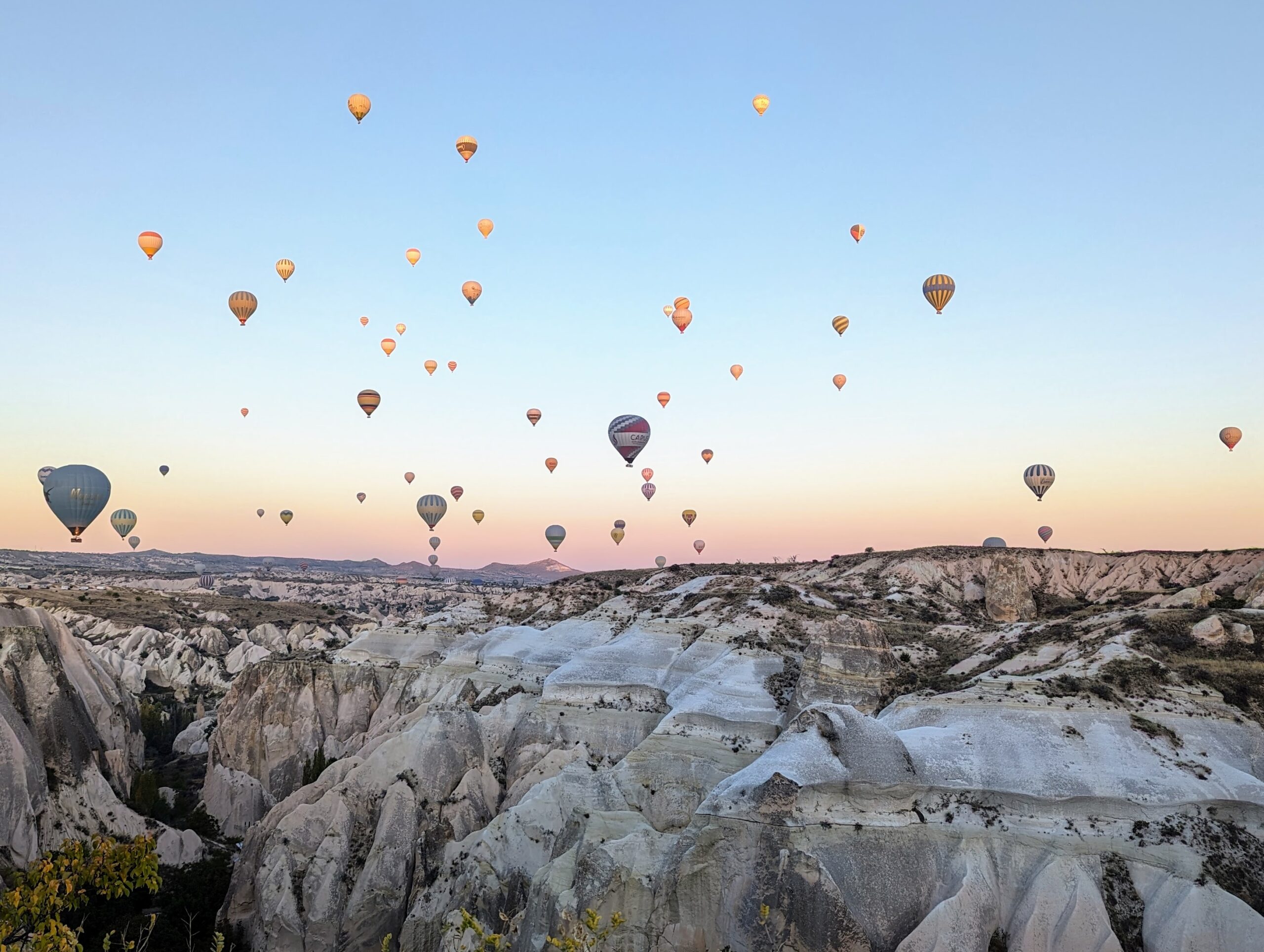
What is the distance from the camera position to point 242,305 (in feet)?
185

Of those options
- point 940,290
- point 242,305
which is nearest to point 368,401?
point 242,305

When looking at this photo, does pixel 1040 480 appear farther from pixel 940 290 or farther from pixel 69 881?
pixel 69 881

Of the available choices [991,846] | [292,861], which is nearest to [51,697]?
[292,861]

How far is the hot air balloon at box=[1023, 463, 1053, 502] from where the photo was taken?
212 ft

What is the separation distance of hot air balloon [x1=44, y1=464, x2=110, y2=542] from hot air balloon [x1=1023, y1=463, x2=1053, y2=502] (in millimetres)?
63442

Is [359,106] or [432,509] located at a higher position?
[359,106]

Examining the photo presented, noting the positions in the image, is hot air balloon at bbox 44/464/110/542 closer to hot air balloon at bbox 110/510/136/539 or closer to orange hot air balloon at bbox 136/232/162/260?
orange hot air balloon at bbox 136/232/162/260

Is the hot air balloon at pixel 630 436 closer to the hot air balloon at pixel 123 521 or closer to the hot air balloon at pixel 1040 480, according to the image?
the hot air balloon at pixel 1040 480

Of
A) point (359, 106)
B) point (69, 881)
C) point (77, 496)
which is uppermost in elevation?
point (359, 106)

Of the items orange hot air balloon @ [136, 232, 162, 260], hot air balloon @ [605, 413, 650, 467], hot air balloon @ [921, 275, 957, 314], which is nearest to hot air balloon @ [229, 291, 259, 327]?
orange hot air balloon @ [136, 232, 162, 260]

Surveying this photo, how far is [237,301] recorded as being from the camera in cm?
5616

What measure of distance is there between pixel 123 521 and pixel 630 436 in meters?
60.1

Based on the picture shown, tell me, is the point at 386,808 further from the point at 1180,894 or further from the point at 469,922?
the point at 1180,894

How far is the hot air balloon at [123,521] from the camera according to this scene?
89875 millimetres
